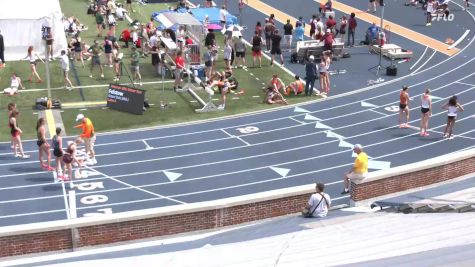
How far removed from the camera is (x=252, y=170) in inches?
853

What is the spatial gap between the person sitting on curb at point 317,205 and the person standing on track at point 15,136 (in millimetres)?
10138

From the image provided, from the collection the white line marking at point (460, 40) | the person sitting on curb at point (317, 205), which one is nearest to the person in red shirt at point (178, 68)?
the white line marking at point (460, 40)

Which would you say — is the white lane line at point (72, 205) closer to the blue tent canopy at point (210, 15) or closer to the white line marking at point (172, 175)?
the white line marking at point (172, 175)

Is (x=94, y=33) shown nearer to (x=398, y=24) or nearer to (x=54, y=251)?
(x=398, y=24)

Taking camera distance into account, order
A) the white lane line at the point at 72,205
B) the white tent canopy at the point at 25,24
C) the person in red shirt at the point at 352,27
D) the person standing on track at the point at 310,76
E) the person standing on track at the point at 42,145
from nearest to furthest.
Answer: the white lane line at the point at 72,205, the person standing on track at the point at 42,145, the person standing on track at the point at 310,76, the white tent canopy at the point at 25,24, the person in red shirt at the point at 352,27

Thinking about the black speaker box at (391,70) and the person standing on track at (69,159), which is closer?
the person standing on track at (69,159)

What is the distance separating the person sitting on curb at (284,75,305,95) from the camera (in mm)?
28969

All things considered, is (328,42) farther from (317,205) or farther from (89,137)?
(317,205)

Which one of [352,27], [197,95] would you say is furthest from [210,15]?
[197,95]

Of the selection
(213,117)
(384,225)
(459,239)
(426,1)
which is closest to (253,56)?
(213,117)

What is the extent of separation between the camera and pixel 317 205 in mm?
→ 15305

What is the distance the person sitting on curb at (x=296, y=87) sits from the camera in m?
29.0

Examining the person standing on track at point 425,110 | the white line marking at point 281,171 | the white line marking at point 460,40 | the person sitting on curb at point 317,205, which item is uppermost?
the person sitting on curb at point 317,205

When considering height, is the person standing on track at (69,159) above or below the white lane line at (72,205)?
above
